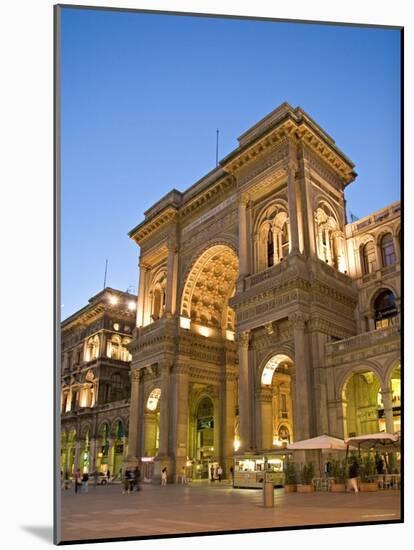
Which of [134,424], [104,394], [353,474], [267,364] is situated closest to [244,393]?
[267,364]

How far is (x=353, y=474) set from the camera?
16.8 metres

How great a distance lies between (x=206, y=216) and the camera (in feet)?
104

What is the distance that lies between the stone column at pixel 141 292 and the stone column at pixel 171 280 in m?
3.13

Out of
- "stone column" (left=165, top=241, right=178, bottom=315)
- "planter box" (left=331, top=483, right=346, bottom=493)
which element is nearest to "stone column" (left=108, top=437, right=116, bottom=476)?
"stone column" (left=165, top=241, right=178, bottom=315)

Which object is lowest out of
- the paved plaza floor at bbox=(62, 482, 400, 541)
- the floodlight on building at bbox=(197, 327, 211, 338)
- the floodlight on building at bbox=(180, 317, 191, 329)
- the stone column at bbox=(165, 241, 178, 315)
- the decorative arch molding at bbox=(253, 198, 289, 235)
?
the paved plaza floor at bbox=(62, 482, 400, 541)

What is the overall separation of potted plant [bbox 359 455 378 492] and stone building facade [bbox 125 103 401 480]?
285 centimetres

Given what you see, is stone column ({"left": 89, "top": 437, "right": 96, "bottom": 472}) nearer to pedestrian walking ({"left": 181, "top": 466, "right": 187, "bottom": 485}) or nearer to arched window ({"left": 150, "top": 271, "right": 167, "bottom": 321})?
arched window ({"left": 150, "top": 271, "right": 167, "bottom": 321})

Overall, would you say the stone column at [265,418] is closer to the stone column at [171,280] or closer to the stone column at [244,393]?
the stone column at [244,393]

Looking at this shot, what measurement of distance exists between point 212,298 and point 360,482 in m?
18.3

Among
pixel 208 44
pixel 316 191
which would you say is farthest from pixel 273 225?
pixel 208 44

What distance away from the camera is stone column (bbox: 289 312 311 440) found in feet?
→ 68.9

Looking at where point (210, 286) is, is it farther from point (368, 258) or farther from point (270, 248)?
point (368, 258)

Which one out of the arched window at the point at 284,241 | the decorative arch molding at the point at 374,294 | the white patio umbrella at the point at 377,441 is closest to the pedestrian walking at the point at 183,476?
the white patio umbrella at the point at 377,441

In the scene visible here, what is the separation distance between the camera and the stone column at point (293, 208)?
23578 mm
